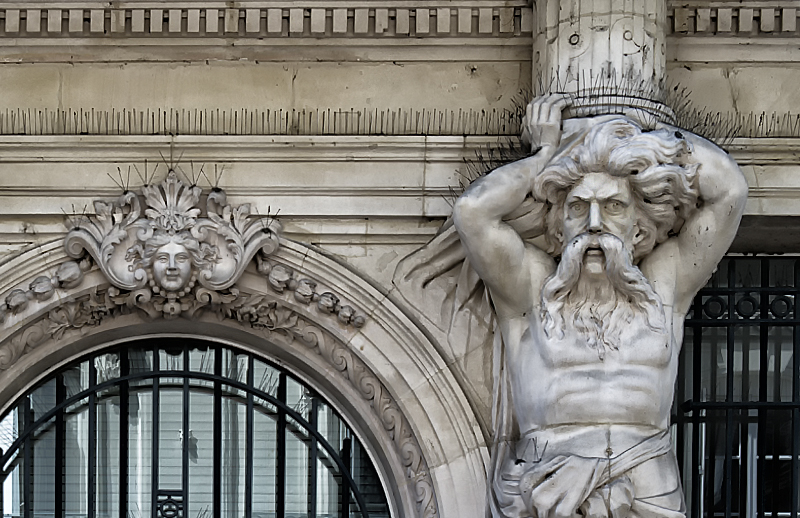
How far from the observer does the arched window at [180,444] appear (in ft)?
28.4

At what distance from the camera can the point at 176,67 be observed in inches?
340

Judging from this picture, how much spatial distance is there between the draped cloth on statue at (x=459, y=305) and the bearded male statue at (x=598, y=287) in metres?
0.15

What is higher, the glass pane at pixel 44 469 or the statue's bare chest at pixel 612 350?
the statue's bare chest at pixel 612 350

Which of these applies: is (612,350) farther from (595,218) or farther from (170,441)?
(170,441)

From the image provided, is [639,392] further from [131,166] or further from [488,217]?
[131,166]

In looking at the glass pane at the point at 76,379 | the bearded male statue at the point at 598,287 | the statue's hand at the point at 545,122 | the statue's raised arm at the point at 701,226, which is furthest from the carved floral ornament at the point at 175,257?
the statue's raised arm at the point at 701,226

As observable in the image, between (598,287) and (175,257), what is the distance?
200 cm

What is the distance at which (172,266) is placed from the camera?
826 centimetres

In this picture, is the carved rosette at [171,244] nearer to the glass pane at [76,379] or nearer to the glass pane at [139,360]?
the glass pane at [139,360]

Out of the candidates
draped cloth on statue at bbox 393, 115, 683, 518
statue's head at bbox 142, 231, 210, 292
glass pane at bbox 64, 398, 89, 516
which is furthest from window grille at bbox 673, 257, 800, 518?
glass pane at bbox 64, 398, 89, 516

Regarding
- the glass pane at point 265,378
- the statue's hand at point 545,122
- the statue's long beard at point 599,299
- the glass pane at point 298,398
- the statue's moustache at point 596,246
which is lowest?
the glass pane at point 298,398

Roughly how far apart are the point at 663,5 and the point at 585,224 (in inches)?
47.1

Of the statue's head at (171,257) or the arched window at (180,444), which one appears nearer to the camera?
the statue's head at (171,257)

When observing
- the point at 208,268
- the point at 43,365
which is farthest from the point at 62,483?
the point at 208,268
